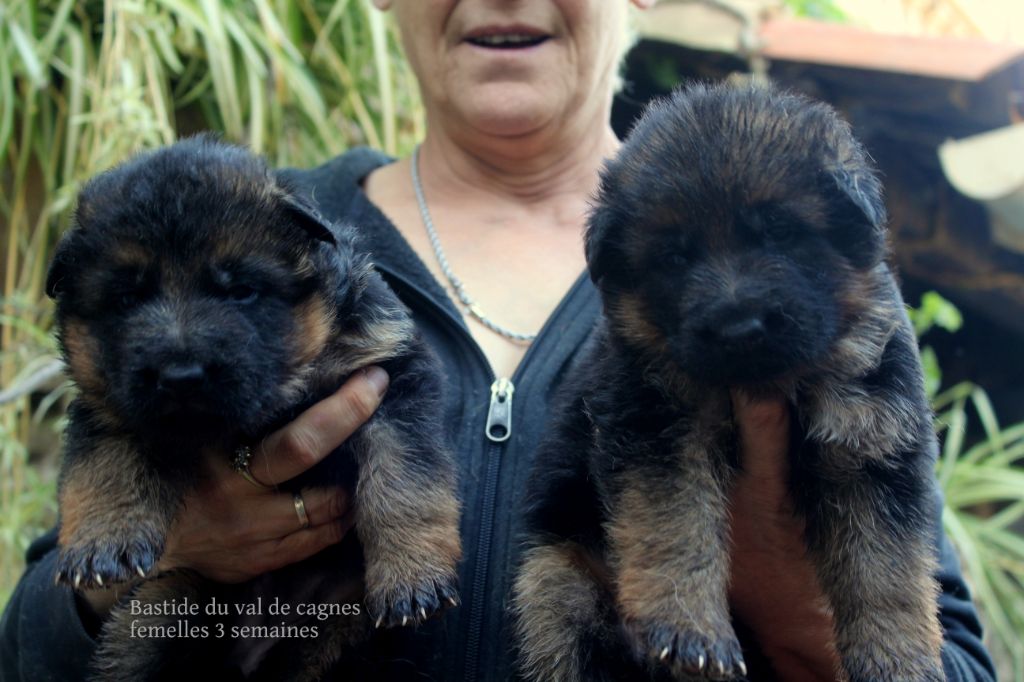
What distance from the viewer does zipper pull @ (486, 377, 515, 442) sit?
2.70 m

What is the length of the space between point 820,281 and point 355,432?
4.03ft

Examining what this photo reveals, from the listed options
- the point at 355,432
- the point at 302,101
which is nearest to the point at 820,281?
the point at 355,432

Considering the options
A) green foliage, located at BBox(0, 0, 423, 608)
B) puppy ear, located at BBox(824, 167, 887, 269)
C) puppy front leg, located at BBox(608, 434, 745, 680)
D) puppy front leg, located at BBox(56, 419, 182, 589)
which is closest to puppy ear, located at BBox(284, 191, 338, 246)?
puppy front leg, located at BBox(56, 419, 182, 589)

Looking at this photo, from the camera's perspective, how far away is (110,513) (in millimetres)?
2352

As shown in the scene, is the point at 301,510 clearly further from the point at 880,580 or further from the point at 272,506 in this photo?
the point at 880,580

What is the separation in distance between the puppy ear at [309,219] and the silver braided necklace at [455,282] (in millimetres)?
624

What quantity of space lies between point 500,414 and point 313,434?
21.6 inches

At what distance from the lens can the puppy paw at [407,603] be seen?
89.3 inches

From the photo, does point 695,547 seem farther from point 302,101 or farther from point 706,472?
point 302,101

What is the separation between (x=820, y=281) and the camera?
225cm

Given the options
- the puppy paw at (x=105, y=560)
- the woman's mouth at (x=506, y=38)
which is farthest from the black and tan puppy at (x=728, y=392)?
the puppy paw at (x=105, y=560)

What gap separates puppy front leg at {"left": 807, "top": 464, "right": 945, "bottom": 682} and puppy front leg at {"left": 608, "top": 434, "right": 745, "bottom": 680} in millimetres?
266

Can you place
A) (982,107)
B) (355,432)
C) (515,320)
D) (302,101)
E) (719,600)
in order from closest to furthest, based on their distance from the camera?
1. (719,600)
2. (355,432)
3. (515,320)
4. (982,107)
5. (302,101)

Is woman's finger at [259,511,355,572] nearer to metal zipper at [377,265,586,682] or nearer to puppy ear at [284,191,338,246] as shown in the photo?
metal zipper at [377,265,586,682]
